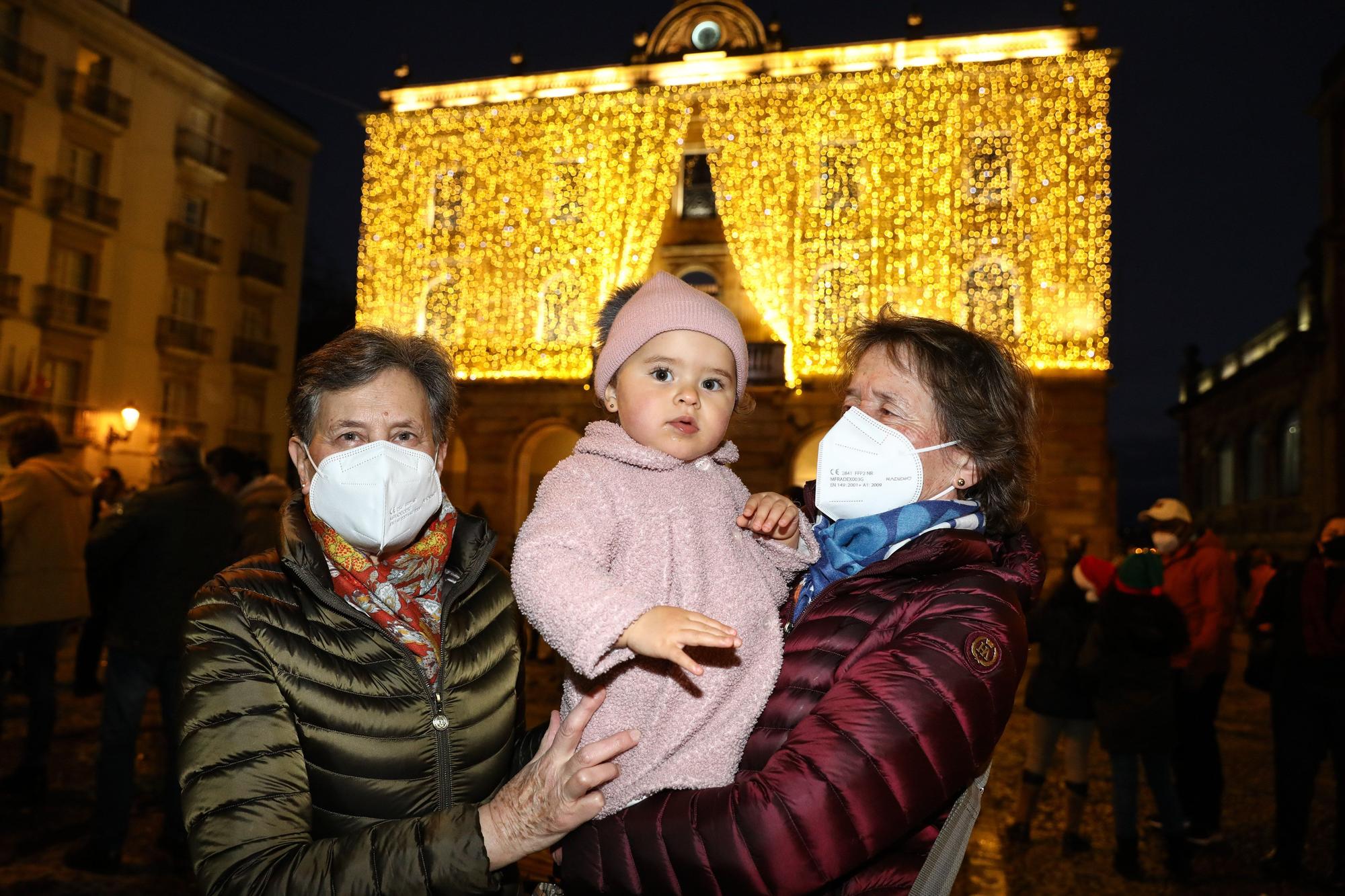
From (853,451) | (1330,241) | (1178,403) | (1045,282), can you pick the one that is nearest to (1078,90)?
(1045,282)

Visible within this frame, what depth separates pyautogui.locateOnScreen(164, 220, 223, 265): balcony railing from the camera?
23625 millimetres

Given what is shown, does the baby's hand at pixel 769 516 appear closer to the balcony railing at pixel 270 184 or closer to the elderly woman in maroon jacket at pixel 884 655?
the elderly woman in maroon jacket at pixel 884 655

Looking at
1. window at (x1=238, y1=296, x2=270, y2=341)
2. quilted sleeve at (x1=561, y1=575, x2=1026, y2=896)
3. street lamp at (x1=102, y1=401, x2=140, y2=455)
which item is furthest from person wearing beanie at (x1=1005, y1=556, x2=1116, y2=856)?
window at (x1=238, y1=296, x2=270, y2=341)

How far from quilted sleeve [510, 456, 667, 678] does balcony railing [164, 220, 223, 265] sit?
85.2 ft

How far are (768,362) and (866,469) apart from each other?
1669 cm

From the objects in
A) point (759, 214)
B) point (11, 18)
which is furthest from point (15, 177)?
point (759, 214)

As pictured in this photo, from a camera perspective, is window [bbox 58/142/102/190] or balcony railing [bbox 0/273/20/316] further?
window [bbox 58/142/102/190]

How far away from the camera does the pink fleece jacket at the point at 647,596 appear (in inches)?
62.1

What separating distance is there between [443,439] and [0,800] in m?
5.27

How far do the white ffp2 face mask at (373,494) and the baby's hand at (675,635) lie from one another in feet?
2.12

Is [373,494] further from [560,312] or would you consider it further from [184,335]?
[184,335]

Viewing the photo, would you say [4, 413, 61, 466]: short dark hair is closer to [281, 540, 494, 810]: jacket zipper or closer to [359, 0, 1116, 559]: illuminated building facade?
[281, 540, 494, 810]: jacket zipper

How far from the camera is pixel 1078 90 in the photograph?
55.9 feet

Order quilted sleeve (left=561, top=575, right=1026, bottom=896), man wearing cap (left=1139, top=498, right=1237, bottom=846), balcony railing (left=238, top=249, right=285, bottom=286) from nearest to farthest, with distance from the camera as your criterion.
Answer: quilted sleeve (left=561, top=575, right=1026, bottom=896)
man wearing cap (left=1139, top=498, right=1237, bottom=846)
balcony railing (left=238, top=249, right=285, bottom=286)
